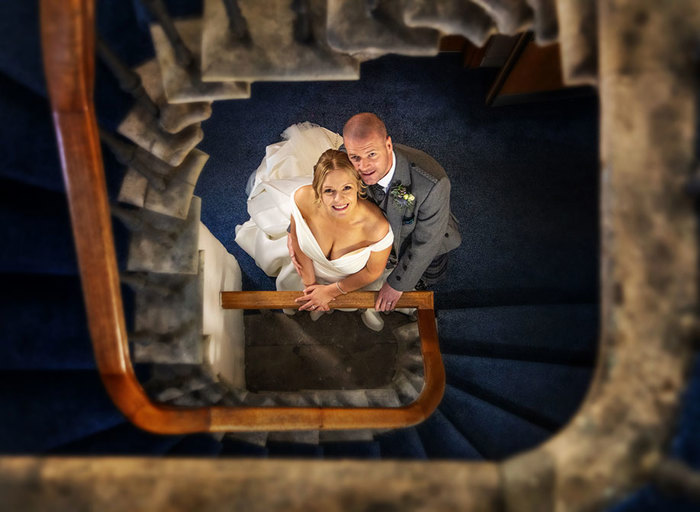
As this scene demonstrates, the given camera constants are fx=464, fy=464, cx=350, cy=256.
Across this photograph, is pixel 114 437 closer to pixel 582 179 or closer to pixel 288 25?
pixel 288 25

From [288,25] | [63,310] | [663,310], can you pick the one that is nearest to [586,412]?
[663,310]

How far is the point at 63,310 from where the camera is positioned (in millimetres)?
1847

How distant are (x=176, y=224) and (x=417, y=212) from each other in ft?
3.98

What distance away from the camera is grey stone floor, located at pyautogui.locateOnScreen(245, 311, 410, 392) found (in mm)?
3283

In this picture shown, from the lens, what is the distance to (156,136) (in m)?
1.77

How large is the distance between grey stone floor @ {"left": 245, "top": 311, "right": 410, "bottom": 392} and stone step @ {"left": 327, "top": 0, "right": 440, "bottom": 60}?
2.18 meters

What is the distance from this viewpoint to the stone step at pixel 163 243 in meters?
2.01

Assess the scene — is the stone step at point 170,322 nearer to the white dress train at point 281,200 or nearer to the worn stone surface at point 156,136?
the worn stone surface at point 156,136

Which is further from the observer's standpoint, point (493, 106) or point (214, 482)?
point (493, 106)

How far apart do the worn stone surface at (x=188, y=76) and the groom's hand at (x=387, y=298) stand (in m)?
1.50

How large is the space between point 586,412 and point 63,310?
1.86m

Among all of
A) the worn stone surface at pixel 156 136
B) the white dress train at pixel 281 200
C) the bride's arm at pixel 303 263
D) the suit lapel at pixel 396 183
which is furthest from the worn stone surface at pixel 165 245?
the suit lapel at pixel 396 183

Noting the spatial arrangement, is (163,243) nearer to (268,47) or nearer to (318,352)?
(268,47)

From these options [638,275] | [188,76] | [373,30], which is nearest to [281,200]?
[188,76]
